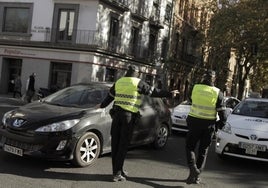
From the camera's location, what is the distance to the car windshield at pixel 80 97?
8235mm

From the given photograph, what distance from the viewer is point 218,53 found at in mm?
32812

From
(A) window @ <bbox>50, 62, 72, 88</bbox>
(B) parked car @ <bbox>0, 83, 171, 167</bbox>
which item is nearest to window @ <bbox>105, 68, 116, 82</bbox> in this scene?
(A) window @ <bbox>50, 62, 72, 88</bbox>

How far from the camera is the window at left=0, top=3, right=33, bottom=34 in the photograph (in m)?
28.3

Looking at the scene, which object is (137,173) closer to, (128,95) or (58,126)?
(128,95)

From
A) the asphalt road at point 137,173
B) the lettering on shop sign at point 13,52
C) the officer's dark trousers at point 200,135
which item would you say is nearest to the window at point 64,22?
the lettering on shop sign at point 13,52

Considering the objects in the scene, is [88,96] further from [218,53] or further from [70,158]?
[218,53]

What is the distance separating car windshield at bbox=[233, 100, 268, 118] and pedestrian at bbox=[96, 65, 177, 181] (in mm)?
3788

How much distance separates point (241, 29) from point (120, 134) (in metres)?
25.2

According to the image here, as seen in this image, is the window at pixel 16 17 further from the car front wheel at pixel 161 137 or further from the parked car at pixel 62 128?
the parked car at pixel 62 128

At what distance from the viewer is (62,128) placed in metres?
7.14

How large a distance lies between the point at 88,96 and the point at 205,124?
241 cm

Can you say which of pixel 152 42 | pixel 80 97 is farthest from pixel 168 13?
pixel 80 97

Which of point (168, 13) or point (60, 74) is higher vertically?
point (168, 13)

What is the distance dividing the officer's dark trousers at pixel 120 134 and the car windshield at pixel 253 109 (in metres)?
3.96
